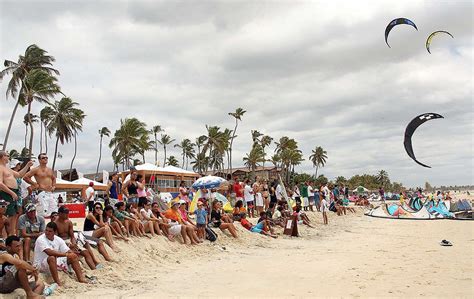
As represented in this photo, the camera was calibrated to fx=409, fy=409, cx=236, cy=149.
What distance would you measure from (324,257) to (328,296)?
356cm

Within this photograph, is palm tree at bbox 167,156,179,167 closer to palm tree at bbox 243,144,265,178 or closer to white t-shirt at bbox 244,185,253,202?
palm tree at bbox 243,144,265,178

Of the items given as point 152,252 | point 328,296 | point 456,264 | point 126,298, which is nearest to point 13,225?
point 126,298

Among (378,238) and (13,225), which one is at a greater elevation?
(13,225)

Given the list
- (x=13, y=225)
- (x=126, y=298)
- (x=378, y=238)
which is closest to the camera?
(x=126, y=298)

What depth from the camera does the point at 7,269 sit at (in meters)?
5.32

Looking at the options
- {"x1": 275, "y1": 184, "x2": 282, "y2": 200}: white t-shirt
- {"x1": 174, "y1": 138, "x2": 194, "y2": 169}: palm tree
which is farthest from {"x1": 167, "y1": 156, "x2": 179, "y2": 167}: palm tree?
{"x1": 275, "y1": 184, "x2": 282, "y2": 200}: white t-shirt

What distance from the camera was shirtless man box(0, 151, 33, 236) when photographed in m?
6.29

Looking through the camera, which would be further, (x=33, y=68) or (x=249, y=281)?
(x=33, y=68)

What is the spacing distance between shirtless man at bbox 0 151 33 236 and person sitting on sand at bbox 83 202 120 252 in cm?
146

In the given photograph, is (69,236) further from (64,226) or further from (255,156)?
(255,156)

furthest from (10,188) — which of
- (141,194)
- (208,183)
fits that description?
(208,183)

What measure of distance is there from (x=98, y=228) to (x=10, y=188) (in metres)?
2.04

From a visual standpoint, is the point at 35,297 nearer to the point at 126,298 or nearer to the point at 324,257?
the point at 126,298

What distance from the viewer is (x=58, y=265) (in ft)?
21.1
